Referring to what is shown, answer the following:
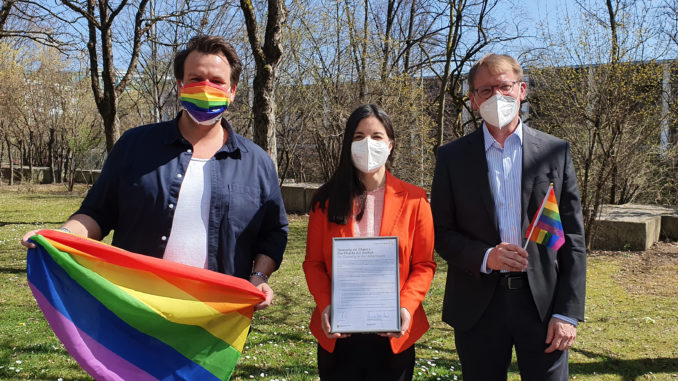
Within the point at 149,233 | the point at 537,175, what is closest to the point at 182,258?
the point at 149,233

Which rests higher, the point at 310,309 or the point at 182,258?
the point at 182,258

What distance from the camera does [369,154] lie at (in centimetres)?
287

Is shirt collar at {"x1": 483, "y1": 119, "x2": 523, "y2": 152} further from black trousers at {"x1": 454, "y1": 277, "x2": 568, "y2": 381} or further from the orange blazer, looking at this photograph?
black trousers at {"x1": 454, "y1": 277, "x2": 568, "y2": 381}

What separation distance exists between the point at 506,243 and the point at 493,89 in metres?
0.85

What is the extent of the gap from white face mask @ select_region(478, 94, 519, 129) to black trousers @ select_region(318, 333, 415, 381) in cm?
132

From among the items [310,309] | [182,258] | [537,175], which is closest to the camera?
[182,258]

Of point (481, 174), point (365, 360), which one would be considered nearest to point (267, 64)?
point (481, 174)

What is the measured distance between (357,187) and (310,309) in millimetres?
4780

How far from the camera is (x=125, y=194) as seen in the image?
2.51 m

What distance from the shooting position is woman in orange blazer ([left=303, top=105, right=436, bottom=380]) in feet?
9.20

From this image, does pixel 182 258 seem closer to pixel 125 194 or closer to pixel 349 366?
pixel 125 194

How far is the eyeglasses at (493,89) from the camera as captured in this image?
9.41 feet

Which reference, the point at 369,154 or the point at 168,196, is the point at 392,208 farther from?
the point at 168,196

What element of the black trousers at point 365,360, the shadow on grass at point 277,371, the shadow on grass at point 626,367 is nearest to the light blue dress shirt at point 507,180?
the black trousers at point 365,360
